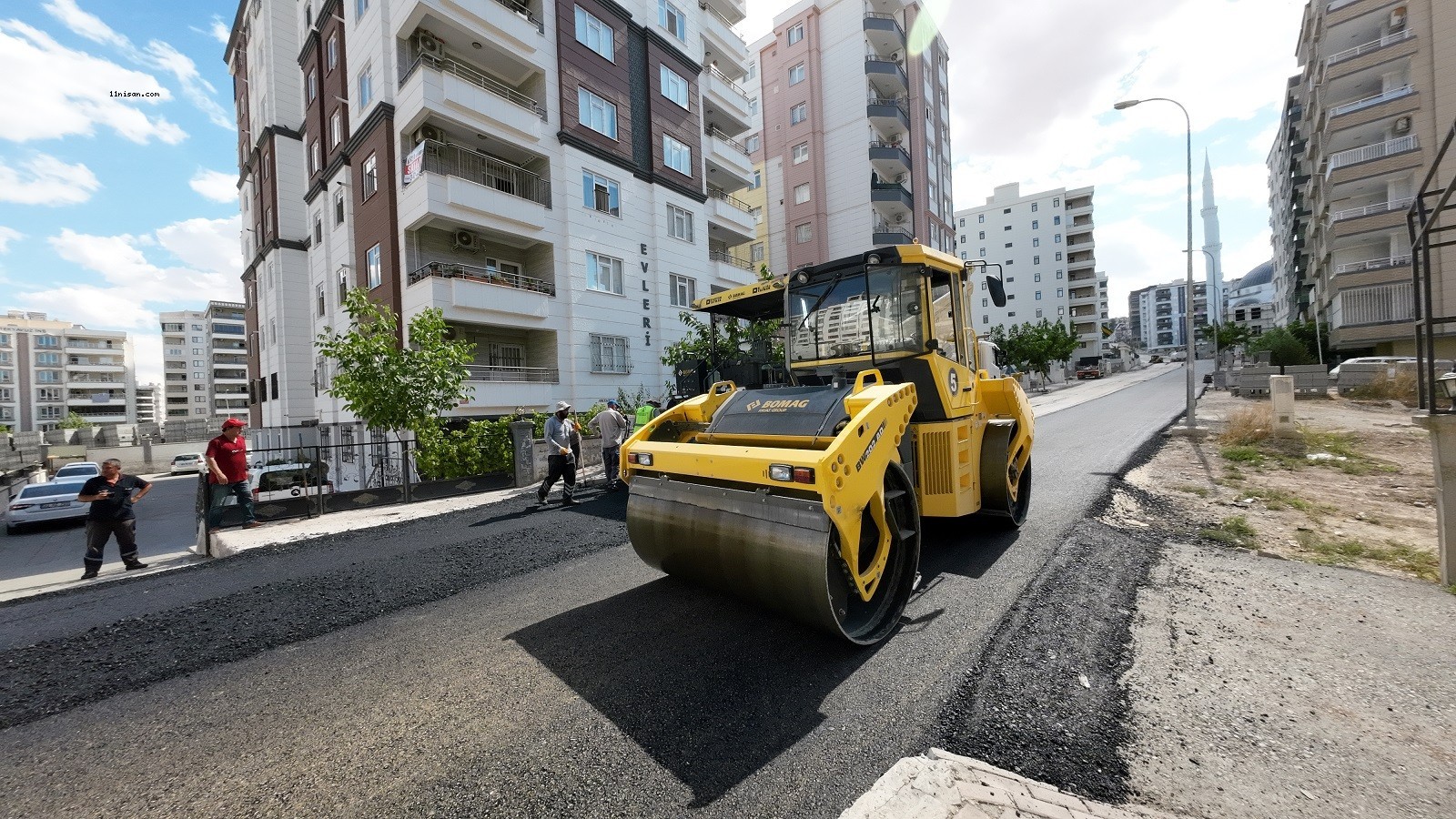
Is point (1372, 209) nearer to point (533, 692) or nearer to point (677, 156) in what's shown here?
point (677, 156)

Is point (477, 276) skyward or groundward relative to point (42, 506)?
skyward

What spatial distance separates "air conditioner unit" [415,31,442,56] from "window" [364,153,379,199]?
3.61 meters

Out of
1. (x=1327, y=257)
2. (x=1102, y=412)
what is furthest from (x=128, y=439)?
(x=1327, y=257)

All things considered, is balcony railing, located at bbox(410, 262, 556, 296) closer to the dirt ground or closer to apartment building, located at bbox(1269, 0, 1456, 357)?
the dirt ground

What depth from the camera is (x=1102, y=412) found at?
1972 centimetres

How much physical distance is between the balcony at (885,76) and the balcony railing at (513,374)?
1099 inches

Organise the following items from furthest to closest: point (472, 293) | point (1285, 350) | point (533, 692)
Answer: point (1285, 350) → point (472, 293) → point (533, 692)

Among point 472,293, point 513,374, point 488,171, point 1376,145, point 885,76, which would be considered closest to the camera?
point 472,293

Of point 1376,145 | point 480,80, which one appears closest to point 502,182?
point 480,80

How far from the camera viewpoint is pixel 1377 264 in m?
30.1

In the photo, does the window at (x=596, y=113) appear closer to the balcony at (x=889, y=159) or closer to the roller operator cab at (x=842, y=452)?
the roller operator cab at (x=842, y=452)

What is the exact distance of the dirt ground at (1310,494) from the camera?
5.43 meters

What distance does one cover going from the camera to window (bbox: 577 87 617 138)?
19.7 metres

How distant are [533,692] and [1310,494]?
9.55 meters
